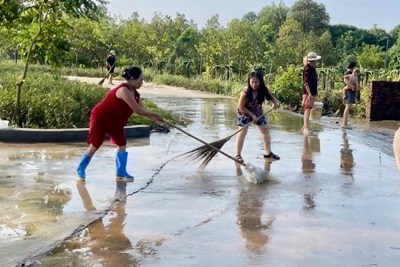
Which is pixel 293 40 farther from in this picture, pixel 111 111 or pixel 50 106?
pixel 111 111

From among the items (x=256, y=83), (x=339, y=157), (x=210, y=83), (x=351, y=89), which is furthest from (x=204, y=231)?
(x=210, y=83)

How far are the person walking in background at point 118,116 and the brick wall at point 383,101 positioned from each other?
9.98 metres

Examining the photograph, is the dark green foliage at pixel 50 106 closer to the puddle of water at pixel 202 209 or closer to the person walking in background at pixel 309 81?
the puddle of water at pixel 202 209

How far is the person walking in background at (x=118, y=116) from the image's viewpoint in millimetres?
7312

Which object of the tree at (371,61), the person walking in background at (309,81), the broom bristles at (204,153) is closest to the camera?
the broom bristles at (204,153)

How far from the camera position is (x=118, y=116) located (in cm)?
747

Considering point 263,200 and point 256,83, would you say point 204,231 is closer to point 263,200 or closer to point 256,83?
point 263,200

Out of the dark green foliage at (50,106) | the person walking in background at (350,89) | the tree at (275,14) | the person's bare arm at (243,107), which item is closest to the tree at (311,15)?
the tree at (275,14)

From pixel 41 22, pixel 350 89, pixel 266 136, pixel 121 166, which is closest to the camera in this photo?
pixel 121 166

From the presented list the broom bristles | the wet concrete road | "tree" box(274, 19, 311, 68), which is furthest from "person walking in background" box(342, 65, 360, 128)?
"tree" box(274, 19, 311, 68)

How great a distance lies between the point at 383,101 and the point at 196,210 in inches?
445

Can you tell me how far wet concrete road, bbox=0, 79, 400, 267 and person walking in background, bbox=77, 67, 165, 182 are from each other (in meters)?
0.24

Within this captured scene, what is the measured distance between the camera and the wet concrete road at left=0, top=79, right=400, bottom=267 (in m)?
4.63

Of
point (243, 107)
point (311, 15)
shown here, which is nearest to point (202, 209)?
point (243, 107)
